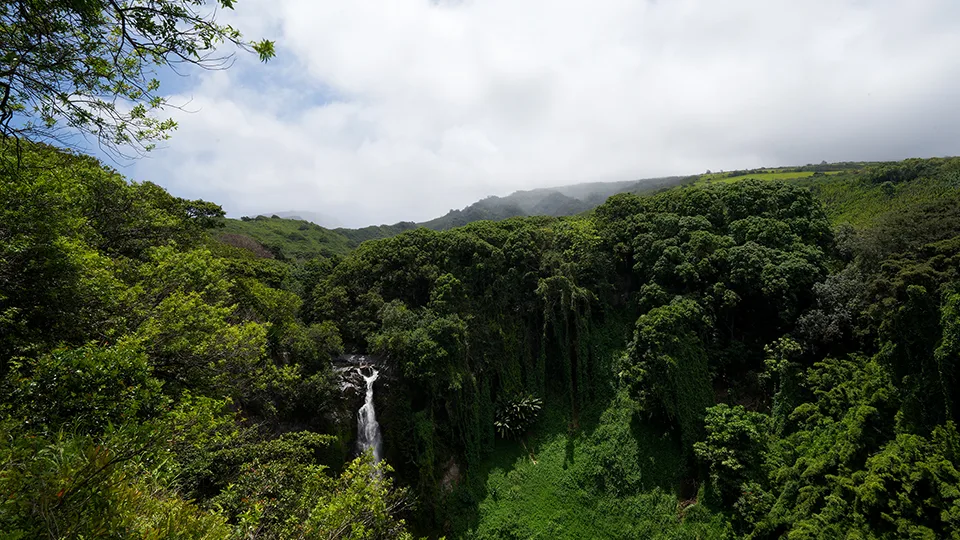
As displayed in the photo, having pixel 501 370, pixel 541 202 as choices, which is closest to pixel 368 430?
pixel 501 370

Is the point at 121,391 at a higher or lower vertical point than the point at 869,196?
higher

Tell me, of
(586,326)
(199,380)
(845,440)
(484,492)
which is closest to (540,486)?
(484,492)

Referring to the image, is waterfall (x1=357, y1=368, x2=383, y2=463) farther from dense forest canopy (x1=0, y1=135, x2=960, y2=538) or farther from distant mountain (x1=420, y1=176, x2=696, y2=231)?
distant mountain (x1=420, y1=176, x2=696, y2=231)

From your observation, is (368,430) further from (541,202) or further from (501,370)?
(541,202)

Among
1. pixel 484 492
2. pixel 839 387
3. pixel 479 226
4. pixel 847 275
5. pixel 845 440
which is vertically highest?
pixel 479 226

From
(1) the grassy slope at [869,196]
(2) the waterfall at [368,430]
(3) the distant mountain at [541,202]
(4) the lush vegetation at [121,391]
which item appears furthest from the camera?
(3) the distant mountain at [541,202]

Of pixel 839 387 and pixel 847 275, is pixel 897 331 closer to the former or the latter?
pixel 839 387

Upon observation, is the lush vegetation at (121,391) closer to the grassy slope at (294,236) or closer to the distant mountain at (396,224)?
the distant mountain at (396,224)

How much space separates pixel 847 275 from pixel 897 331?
14.2 ft

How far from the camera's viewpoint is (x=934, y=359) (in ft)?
37.8

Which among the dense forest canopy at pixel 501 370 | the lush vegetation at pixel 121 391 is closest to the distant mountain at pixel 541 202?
the dense forest canopy at pixel 501 370

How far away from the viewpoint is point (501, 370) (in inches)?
832

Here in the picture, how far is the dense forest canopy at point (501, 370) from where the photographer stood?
508 cm

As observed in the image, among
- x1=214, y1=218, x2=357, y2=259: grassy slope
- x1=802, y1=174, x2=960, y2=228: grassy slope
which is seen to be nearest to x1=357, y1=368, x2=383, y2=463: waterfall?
x1=802, y1=174, x2=960, y2=228: grassy slope
